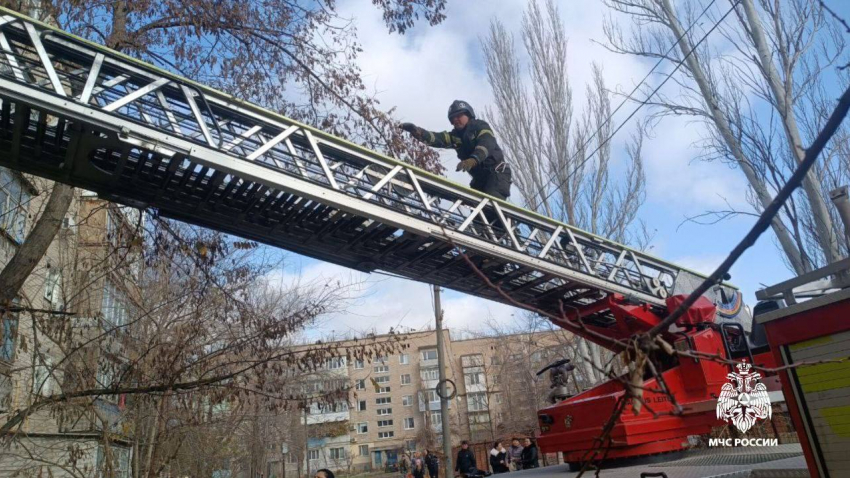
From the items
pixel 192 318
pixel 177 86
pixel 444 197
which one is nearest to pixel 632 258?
pixel 444 197

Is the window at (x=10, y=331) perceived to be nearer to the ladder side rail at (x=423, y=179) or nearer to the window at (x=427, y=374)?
the ladder side rail at (x=423, y=179)

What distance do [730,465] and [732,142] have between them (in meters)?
8.01

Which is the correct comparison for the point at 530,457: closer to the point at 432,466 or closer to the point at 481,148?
the point at 432,466

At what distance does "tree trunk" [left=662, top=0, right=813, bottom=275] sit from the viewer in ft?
35.4

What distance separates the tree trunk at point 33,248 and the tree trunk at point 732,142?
383 inches

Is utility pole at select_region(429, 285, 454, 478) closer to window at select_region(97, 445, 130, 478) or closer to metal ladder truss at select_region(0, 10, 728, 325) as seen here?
window at select_region(97, 445, 130, 478)

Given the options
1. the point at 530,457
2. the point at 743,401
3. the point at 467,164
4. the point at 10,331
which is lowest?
the point at 530,457

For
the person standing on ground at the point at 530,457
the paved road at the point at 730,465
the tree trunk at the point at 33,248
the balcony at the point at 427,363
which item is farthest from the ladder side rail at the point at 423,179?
the balcony at the point at 427,363

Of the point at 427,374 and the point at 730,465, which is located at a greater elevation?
the point at 427,374

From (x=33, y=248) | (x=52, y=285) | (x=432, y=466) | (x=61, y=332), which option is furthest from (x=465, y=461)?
(x=33, y=248)

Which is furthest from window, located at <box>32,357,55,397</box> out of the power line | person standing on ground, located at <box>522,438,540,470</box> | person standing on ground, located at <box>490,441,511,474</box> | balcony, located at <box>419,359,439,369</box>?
balcony, located at <box>419,359,439,369</box>

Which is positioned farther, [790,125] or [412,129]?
[790,125]

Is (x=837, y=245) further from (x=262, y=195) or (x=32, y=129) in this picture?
(x=32, y=129)

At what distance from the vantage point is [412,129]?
651cm
